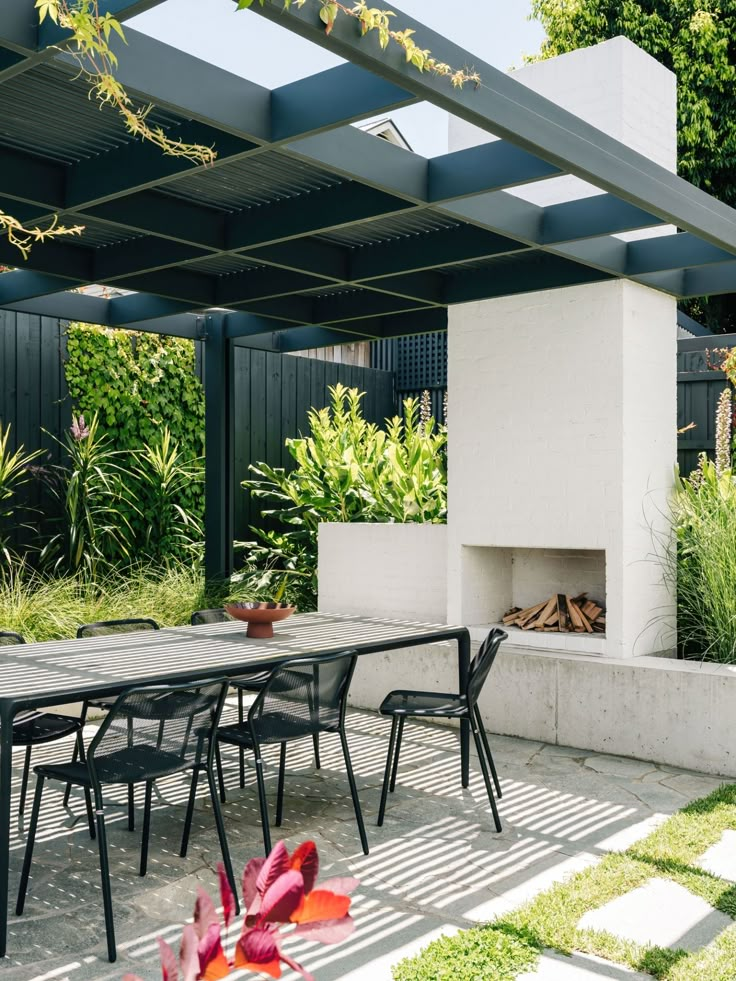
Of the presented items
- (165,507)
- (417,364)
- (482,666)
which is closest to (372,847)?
(482,666)

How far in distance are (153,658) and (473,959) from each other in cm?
171

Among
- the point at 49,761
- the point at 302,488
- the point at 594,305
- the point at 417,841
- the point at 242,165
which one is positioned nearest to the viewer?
the point at 417,841

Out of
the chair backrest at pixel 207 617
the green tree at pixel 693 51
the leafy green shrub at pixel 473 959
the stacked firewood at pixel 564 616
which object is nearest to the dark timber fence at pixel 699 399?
the stacked firewood at pixel 564 616

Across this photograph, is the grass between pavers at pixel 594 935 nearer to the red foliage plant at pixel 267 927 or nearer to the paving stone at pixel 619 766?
the paving stone at pixel 619 766

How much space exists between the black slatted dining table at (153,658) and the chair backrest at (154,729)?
0.36 feet

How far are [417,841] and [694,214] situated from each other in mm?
3010

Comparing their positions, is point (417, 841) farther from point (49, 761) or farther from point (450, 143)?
point (450, 143)

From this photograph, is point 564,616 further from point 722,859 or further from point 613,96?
point 613,96

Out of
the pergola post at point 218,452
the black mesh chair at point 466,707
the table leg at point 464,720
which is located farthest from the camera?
the pergola post at point 218,452

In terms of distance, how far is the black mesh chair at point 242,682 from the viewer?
441 cm

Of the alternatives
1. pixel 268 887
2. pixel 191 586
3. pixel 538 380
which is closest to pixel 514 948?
pixel 268 887

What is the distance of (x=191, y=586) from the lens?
7184 mm

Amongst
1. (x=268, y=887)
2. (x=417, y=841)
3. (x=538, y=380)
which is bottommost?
(x=417, y=841)

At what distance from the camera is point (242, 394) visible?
9062mm
